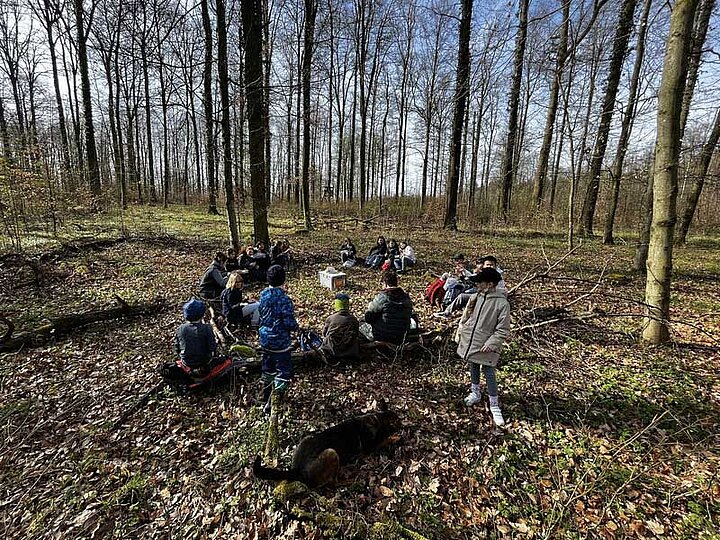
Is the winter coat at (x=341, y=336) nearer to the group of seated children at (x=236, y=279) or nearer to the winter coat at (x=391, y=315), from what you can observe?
the winter coat at (x=391, y=315)

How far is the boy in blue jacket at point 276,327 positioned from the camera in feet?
14.4

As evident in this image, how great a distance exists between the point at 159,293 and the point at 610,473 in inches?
360

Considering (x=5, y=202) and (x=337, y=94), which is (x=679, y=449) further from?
(x=337, y=94)

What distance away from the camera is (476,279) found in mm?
3867

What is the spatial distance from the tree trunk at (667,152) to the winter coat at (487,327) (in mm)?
2283

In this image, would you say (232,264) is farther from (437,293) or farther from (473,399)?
(473,399)

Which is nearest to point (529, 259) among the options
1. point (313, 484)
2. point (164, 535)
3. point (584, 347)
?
point (584, 347)

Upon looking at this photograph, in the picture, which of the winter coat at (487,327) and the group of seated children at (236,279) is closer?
the winter coat at (487,327)

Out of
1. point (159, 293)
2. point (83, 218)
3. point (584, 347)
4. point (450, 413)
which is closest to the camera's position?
point (450, 413)

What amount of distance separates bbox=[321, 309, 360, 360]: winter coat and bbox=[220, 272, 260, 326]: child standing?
201 centimetres

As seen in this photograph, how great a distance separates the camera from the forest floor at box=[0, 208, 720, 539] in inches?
116

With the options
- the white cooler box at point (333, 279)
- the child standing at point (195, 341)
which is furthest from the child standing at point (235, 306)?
the white cooler box at point (333, 279)

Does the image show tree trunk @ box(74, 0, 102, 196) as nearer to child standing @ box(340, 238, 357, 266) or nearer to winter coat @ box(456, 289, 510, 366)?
child standing @ box(340, 238, 357, 266)

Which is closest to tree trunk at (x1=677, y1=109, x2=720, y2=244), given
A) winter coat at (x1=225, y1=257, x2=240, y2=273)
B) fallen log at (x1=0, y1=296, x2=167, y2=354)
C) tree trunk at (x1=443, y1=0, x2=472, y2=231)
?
tree trunk at (x1=443, y1=0, x2=472, y2=231)
